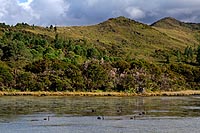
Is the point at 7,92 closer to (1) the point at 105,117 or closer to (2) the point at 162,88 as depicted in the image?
(2) the point at 162,88

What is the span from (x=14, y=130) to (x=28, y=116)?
579 inches

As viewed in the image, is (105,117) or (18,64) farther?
(18,64)

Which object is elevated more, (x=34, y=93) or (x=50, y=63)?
(x=50, y=63)

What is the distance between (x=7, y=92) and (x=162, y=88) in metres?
44.9

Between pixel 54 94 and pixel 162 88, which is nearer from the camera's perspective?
pixel 54 94

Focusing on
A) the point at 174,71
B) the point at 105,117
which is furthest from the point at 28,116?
the point at 174,71

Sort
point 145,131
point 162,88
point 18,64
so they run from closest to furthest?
point 145,131, point 162,88, point 18,64

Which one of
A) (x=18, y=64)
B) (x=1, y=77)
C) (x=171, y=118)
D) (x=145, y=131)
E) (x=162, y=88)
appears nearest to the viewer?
(x=145, y=131)

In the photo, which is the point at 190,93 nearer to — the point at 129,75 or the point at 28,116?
the point at 129,75

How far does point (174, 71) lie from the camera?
15188 cm

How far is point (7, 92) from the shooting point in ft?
388

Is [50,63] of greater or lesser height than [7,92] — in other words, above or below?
above

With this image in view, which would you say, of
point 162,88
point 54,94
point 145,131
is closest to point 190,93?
point 162,88

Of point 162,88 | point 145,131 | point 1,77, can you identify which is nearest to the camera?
point 145,131
